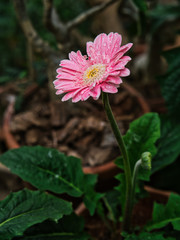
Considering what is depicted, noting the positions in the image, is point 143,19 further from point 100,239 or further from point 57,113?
point 100,239

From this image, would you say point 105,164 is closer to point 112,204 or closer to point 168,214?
point 112,204

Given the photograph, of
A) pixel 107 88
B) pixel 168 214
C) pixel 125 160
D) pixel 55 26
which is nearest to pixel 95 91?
pixel 107 88

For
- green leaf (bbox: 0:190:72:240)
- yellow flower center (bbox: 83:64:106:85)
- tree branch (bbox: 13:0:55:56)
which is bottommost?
green leaf (bbox: 0:190:72:240)

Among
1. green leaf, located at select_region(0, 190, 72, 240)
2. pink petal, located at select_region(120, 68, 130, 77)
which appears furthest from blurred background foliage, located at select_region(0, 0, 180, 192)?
pink petal, located at select_region(120, 68, 130, 77)

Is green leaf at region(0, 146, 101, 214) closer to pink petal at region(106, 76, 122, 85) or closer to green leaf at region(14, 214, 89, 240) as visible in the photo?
green leaf at region(14, 214, 89, 240)

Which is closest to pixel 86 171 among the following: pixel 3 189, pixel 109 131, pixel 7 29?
pixel 109 131

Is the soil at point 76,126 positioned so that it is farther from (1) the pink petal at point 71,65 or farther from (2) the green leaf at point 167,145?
(1) the pink petal at point 71,65
